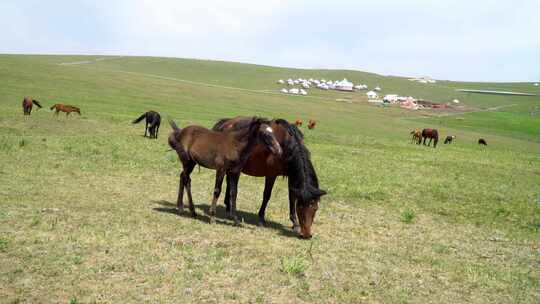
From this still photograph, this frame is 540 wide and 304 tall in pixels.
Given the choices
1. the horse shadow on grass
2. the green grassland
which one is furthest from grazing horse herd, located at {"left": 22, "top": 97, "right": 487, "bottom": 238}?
the green grassland

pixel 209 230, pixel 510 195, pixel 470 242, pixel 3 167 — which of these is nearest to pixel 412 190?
pixel 510 195

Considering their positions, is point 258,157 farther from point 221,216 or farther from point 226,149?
point 221,216

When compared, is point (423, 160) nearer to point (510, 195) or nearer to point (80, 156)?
point (510, 195)

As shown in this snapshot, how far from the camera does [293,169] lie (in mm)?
10953

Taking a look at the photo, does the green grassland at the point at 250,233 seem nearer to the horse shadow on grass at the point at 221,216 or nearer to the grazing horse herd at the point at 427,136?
the horse shadow on grass at the point at 221,216

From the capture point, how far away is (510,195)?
17.8m

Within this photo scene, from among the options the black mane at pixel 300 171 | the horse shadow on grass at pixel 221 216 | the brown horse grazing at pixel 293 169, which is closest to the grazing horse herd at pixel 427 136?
the horse shadow on grass at pixel 221 216

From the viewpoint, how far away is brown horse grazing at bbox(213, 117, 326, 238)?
34.8 feet

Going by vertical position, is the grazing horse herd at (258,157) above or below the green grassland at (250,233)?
above

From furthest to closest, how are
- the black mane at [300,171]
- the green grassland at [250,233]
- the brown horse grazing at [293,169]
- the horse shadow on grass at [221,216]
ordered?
the horse shadow on grass at [221,216] < the brown horse grazing at [293,169] < the black mane at [300,171] < the green grassland at [250,233]

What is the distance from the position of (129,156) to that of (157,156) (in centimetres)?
145

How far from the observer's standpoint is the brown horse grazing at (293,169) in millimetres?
10609

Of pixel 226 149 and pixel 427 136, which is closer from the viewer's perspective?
pixel 226 149

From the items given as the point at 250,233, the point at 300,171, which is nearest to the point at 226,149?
the point at 300,171
